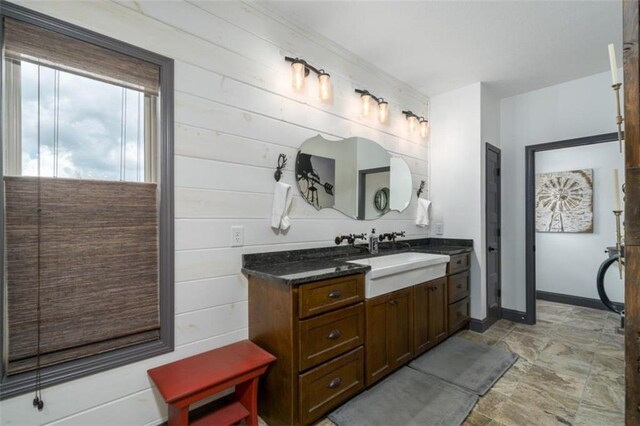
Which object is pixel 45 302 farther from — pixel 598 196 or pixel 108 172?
pixel 598 196

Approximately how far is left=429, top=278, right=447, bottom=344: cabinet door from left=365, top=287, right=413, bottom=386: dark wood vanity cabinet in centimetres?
36

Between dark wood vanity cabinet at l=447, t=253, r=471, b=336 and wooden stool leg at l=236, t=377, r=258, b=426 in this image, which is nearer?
wooden stool leg at l=236, t=377, r=258, b=426

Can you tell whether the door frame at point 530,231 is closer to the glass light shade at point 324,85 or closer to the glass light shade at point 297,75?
the glass light shade at point 324,85

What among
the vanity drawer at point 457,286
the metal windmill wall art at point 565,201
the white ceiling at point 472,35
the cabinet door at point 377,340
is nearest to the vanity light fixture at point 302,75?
the white ceiling at point 472,35

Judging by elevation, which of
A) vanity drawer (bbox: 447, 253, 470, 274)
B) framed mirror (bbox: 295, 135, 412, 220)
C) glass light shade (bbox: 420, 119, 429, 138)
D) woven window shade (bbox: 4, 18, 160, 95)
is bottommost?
vanity drawer (bbox: 447, 253, 470, 274)

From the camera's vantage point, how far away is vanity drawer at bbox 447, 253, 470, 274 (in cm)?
299

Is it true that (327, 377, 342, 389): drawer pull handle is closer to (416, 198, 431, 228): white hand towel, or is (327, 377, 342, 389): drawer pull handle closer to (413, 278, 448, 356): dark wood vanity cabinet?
(413, 278, 448, 356): dark wood vanity cabinet

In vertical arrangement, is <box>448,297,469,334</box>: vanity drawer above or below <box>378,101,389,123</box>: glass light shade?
below

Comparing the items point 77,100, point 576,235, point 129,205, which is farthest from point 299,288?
point 576,235

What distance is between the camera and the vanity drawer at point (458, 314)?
2992 millimetres

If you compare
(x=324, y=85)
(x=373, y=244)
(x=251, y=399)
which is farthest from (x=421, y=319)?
(x=324, y=85)

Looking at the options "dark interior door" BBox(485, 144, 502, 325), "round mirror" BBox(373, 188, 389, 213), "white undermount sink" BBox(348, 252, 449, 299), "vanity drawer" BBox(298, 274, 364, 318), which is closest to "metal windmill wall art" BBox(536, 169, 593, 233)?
"dark interior door" BBox(485, 144, 502, 325)

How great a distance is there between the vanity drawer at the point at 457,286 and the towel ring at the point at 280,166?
2.00 meters

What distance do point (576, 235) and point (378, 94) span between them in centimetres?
376
